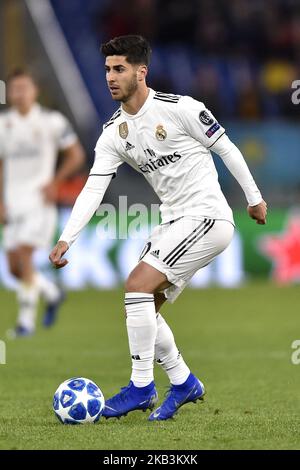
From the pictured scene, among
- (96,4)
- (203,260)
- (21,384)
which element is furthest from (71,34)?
(203,260)

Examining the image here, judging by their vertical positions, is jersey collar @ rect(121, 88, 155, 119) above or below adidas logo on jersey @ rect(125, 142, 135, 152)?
above

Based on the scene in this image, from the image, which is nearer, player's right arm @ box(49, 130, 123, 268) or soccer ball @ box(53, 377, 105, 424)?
soccer ball @ box(53, 377, 105, 424)

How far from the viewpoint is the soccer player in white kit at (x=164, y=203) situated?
6.30 meters

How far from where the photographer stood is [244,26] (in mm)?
20469

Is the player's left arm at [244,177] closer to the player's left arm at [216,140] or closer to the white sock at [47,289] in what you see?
the player's left arm at [216,140]

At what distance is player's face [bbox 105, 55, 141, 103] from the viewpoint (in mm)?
6301

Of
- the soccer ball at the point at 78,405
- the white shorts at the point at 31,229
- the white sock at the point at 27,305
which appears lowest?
the white sock at the point at 27,305

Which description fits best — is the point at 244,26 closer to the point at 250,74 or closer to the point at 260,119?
the point at 250,74

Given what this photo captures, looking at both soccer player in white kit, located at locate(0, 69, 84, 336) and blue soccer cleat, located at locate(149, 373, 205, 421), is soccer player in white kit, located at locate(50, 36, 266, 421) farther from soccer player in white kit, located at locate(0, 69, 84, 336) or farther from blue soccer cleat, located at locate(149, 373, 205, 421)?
soccer player in white kit, located at locate(0, 69, 84, 336)

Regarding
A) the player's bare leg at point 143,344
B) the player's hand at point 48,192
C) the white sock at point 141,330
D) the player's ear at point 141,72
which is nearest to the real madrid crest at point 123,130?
the player's ear at point 141,72

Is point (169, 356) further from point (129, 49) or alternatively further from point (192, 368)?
point (192, 368)

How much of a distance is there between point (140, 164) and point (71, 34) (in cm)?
1460

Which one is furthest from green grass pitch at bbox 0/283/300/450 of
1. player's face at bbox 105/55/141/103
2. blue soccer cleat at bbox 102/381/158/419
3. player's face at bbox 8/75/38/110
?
player's face at bbox 8/75/38/110

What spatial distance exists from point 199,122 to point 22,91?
532 cm
